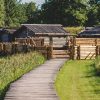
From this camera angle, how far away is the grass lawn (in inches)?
796

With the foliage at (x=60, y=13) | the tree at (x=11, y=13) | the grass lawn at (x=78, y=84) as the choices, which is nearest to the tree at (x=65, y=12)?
the foliage at (x=60, y=13)

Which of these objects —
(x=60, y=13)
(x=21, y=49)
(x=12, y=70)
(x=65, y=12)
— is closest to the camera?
(x=12, y=70)

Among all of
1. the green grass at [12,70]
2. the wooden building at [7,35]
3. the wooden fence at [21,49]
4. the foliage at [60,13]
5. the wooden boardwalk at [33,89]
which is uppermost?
the foliage at [60,13]

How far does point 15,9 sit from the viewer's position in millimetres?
119250

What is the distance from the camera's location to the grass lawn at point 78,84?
20216 mm

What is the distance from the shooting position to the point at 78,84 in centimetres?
2439

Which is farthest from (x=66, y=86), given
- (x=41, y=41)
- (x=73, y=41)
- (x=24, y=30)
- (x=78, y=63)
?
(x=24, y=30)

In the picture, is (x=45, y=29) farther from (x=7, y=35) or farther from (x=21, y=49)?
(x=7, y=35)

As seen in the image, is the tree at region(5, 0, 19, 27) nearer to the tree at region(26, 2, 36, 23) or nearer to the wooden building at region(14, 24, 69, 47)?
the tree at region(26, 2, 36, 23)

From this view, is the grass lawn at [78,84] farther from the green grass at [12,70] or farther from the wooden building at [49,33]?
the wooden building at [49,33]

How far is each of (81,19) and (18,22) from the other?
62.9 feet

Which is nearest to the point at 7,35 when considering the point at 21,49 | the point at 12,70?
the point at 21,49

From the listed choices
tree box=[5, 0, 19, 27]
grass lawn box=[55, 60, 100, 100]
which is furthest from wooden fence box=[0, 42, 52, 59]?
tree box=[5, 0, 19, 27]

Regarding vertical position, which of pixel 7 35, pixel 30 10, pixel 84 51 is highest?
pixel 30 10
